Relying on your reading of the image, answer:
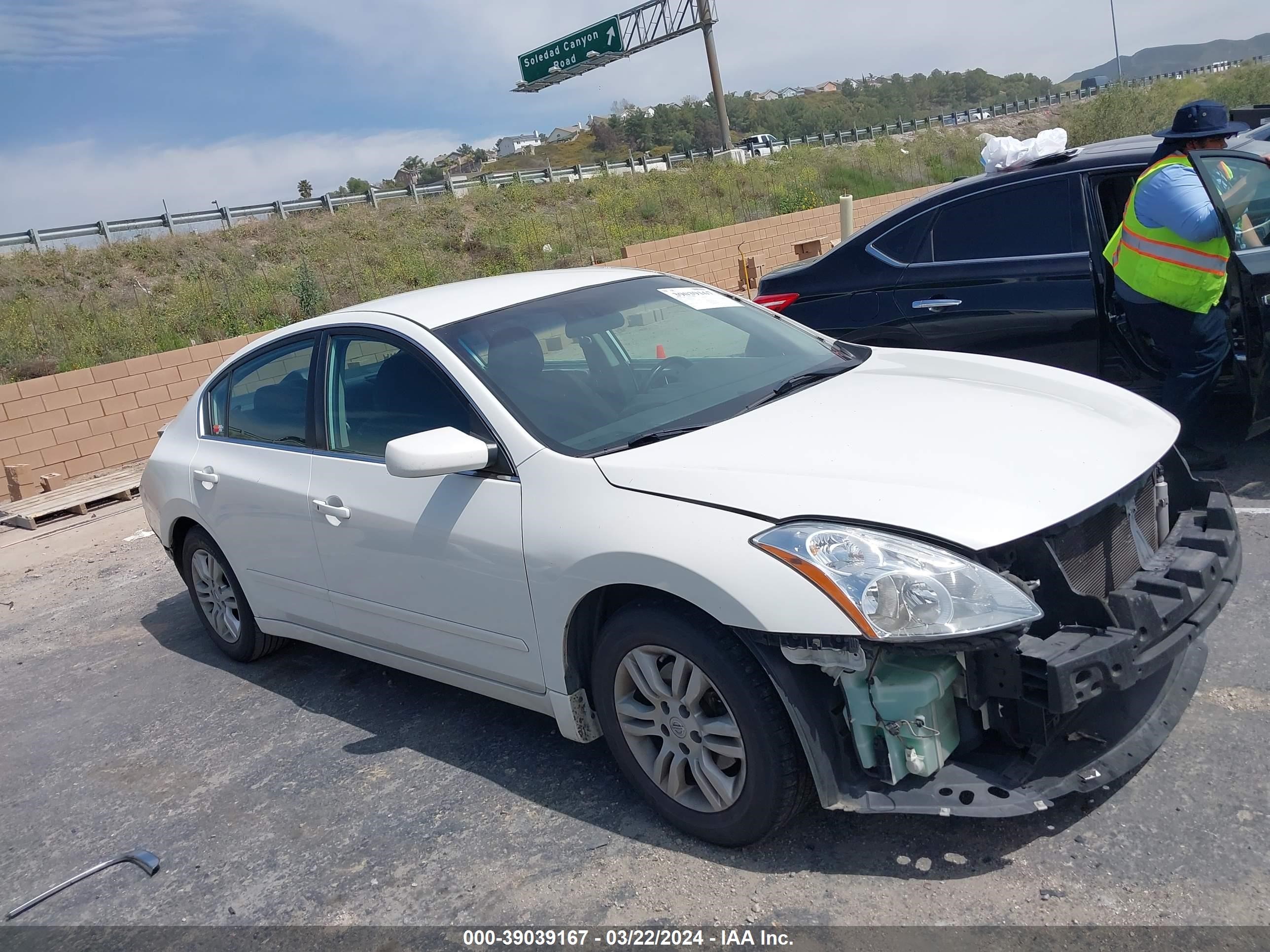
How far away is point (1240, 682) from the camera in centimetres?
352

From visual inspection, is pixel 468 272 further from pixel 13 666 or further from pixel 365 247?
pixel 13 666

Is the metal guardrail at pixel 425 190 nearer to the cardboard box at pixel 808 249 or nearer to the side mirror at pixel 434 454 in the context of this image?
the cardboard box at pixel 808 249

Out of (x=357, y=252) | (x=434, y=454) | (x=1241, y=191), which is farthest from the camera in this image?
(x=357, y=252)

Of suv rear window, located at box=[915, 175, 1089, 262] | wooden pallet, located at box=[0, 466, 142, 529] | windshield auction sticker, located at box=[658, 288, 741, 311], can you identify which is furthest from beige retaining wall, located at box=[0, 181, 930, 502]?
windshield auction sticker, located at box=[658, 288, 741, 311]

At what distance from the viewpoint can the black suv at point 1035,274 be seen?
511 centimetres

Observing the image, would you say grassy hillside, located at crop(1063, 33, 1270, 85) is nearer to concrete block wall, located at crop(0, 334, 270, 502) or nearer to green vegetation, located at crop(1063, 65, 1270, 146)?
green vegetation, located at crop(1063, 65, 1270, 146)

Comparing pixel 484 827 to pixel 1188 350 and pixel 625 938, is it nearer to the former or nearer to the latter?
pixel 625 938

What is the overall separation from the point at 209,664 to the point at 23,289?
72.2 feet

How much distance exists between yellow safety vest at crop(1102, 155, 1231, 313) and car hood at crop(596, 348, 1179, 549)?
167cm

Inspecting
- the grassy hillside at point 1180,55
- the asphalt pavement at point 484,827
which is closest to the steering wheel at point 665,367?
the asphalt pavement at point 484,827

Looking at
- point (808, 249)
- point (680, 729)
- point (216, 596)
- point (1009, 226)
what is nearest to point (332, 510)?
point (216, 596)

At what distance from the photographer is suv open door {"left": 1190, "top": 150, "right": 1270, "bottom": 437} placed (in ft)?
16.1

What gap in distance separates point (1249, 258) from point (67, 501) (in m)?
9.08

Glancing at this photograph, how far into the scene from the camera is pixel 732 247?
19.4 meters
